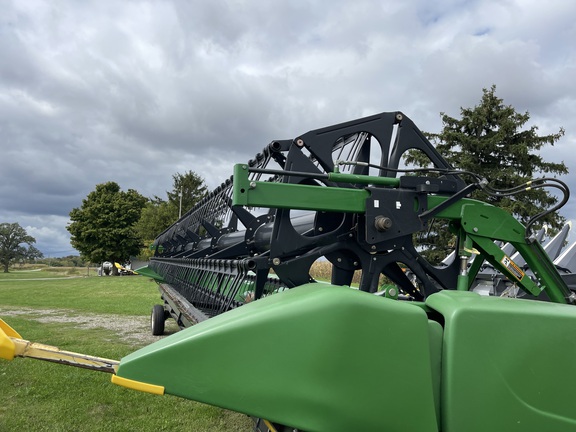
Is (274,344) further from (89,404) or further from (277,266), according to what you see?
(89,404)

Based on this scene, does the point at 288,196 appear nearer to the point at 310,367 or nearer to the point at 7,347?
the point at 310,367

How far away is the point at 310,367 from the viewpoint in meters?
1.47

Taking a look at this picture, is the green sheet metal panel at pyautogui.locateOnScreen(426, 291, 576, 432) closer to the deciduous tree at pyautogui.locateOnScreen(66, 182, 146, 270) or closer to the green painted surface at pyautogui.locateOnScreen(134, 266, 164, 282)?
the green painted surface at pyautogui.locateOnScreen(134, 266, 164, 282)

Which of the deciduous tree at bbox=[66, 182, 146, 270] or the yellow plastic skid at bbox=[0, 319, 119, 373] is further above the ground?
the deciduous tree at bbox=[66, 182, 146, 270]

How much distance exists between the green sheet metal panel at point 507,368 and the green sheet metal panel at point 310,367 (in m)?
0.11

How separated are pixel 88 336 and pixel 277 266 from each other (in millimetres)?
7081

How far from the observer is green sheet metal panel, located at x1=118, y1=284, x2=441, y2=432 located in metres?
1.46

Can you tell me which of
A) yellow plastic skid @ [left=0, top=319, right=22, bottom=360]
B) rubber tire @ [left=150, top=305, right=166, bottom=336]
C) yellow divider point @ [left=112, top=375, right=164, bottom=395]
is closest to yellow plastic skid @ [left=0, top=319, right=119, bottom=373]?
yellow plastic skid @ [left=0, top=319, right=22, bottom=360]

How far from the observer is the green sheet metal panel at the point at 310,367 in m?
1.46

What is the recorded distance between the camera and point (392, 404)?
1506 millimetres

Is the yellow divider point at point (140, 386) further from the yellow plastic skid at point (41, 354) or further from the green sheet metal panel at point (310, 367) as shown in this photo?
the yellow plastic skid at point (41, 354)

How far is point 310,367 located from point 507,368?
72 centimetres

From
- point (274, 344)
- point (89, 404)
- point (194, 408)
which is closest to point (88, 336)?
point (89, 404)

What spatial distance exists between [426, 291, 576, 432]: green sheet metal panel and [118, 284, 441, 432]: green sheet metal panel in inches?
4.4
